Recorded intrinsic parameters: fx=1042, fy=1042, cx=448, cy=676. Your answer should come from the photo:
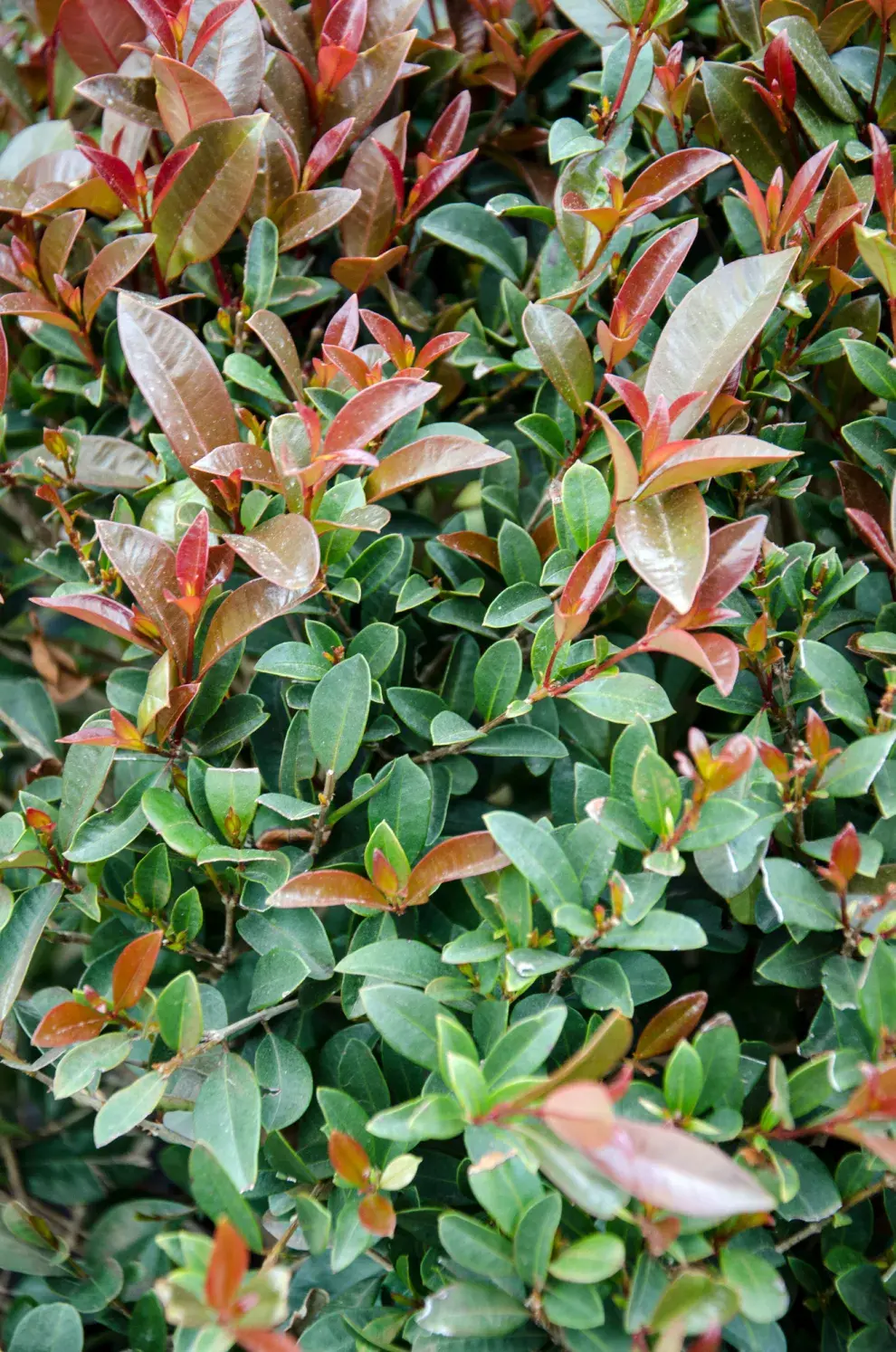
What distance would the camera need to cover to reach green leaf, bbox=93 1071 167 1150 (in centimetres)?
79

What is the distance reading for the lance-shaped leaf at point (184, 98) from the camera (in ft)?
3.26

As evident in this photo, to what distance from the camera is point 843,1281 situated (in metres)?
0.83

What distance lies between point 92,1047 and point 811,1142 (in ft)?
2.01

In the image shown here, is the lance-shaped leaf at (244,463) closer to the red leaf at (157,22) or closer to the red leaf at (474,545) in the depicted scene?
the red leaf at (474,545)

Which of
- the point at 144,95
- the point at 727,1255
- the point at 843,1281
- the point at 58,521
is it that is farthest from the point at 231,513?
the point at 843,1281

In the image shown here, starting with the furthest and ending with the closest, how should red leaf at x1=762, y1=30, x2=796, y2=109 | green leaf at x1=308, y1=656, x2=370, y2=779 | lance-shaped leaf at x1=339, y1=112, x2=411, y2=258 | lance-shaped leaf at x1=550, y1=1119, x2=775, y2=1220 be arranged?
lance-shaped leaf at x1=339, y1=112, x2=411, y2=258, red leaf at x1=762, y1=30, x2=796, y2=109, green leaf at x1=308, y1=656, x2=370, y2=779, lance-shaped leaf at x1=550, y1=1119, x2=775, y2=1220

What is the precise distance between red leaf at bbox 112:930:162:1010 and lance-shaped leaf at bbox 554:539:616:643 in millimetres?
403

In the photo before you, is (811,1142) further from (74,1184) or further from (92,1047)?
(74,1184)

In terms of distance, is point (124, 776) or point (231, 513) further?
point (124, 776)

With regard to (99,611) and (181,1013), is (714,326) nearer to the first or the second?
(99,611)

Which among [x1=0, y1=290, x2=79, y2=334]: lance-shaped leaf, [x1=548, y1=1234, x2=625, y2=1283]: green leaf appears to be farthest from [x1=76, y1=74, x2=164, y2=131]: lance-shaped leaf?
[x1=548, y1=1234, x2=625, y2=1283]: green leaf

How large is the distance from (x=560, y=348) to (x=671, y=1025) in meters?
0.61

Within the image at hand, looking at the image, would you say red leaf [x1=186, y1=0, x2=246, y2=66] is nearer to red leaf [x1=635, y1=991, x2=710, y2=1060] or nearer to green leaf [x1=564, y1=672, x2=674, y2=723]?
green leaf [x1=564, y1=672, x2=674, y2=723]

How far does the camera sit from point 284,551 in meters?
0.86
